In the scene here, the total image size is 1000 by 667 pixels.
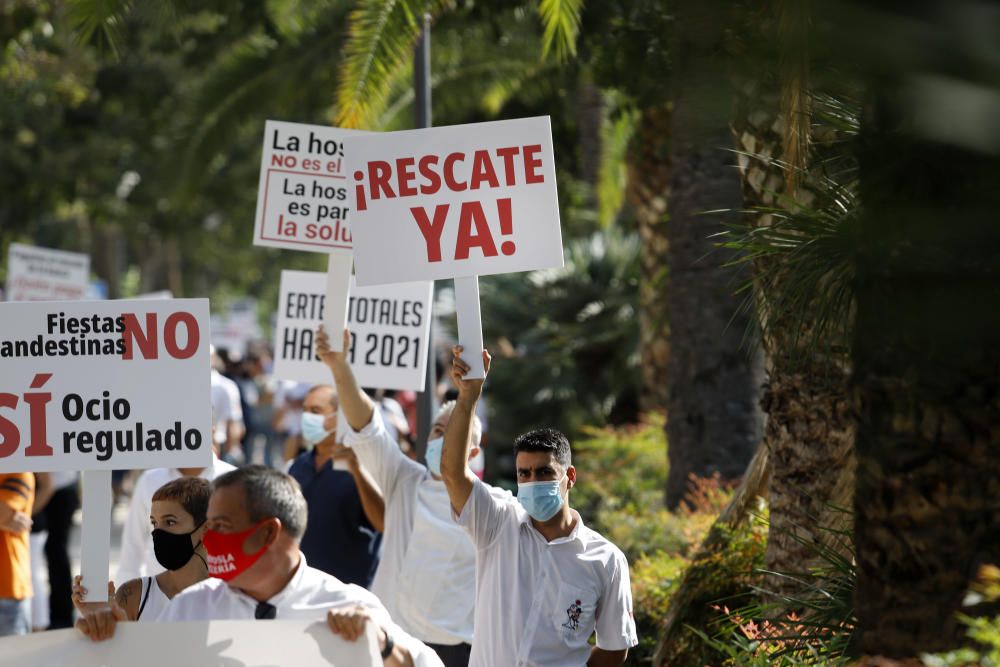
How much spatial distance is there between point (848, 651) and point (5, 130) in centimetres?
2355

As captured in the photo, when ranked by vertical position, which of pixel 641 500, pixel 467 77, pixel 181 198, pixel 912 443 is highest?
pixel 467 77

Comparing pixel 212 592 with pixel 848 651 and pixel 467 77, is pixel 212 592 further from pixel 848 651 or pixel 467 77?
pixel 467 77

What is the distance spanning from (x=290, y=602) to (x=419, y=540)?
2.07 metres

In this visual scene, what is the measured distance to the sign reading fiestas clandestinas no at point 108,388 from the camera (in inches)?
199

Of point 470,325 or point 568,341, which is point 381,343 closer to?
point 470,325

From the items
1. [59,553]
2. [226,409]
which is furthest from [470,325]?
[226,409]

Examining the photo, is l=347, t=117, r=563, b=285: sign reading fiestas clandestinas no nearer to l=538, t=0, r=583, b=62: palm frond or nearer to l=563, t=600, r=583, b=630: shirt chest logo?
l=563, t=600, r=583, b=630: shirt chest logo

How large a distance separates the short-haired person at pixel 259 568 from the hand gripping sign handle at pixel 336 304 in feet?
7.94

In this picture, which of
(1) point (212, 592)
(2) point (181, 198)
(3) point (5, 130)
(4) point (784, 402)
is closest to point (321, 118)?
(3) point (5, 130)

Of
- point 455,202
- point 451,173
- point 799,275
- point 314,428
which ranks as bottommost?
point 314,428

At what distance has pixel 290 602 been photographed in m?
4.33

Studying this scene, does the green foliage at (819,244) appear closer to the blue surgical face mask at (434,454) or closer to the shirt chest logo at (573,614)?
the shirt chest logo at (573,614)

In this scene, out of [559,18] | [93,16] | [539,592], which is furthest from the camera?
[93,16]

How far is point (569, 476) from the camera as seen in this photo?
17.2 feet
